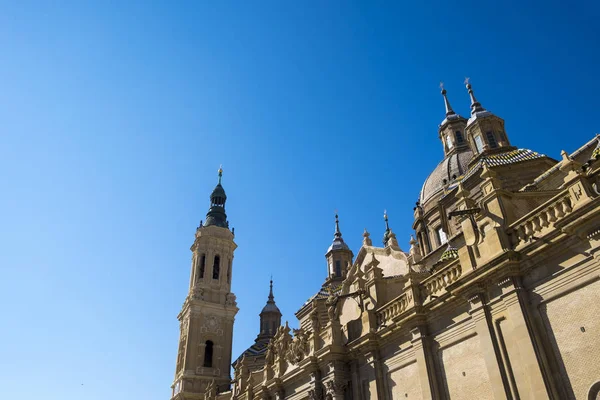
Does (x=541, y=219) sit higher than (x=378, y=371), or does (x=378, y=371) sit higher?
(x=541, y=219)

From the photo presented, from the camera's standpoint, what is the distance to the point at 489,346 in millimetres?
13766

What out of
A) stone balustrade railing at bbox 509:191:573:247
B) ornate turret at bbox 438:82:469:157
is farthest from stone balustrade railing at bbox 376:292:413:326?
ornate turret at bbox 438:82:469:157

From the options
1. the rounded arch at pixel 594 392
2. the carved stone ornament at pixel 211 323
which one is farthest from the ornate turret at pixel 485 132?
the carved stone ornament at pixel 211 323

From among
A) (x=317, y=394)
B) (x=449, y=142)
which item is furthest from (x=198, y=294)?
(x=317, y=394)

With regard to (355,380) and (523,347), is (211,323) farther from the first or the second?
(523,347)

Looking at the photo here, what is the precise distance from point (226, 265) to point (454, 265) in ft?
140

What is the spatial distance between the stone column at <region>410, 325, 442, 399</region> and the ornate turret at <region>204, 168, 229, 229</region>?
146 ft

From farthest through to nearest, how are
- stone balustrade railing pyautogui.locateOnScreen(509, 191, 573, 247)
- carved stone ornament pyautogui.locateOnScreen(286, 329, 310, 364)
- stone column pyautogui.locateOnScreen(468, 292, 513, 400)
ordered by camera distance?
carved stone ornament pyautogui.locateOnScreen(286, 329, 310, 364) < stone column pyautogui.locateOnScreen(468, 292, 513, 400) < stone balustrade railing pyautogui.locateOnScreen(509, 191, 573, 247)

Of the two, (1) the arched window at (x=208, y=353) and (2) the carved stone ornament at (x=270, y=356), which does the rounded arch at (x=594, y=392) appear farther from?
(1) the arched window at (x=208, y=353)

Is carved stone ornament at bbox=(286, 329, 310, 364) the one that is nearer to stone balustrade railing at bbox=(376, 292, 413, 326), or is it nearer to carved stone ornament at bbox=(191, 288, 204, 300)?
stone balustrade railing at bbox=(376, 292, 413, 326)

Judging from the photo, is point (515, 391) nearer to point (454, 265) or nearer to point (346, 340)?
point (454, 265)

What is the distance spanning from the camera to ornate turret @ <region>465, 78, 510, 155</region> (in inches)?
1569

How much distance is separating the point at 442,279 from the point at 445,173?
25.9 meters

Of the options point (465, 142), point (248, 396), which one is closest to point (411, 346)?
point (248, 396)
